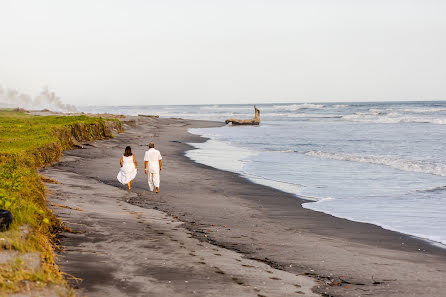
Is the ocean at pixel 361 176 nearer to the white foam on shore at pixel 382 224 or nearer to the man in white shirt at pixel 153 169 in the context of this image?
the white foam on shore at pixel 382 224

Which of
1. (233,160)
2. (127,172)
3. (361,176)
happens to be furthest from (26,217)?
(233,160)

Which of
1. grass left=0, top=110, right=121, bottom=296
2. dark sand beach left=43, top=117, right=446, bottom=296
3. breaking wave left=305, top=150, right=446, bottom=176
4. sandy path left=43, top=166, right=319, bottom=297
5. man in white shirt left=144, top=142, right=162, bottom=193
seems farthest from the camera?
breaking wave left=305, top=150, right=446, bottom=176

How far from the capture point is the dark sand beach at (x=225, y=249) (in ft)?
20.3

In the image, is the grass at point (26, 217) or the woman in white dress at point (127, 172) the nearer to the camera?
the grass at point (26, 217)

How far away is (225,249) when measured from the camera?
8172 mm

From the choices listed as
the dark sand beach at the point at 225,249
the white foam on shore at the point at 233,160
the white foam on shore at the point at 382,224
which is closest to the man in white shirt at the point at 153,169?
the dark sand beach at the point at 225,249

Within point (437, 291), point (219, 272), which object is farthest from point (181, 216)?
point (437, 291)

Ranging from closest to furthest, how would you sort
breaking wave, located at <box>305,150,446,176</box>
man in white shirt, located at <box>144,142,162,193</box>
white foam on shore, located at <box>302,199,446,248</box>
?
white foam on shore, located at <box>302,199,446,248</box>
man in white shirt, located at <box>144,142,162,193</box>
breaking wave, located at <box>305,150,446,176</box>

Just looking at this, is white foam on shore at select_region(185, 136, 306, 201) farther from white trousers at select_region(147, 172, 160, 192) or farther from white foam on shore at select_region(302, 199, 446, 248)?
white trousers at select_region(147, 172, 160, 192)

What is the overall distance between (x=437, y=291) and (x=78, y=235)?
5873 millimetres

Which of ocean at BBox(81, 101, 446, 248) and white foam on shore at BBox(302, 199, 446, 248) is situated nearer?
white foam on shore at BBox(302, 199, 446, 248)

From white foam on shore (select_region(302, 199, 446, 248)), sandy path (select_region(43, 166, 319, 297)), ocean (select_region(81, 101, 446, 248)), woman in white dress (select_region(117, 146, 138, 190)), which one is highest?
woman in white dress (select_region(117, 146, 138, 190))

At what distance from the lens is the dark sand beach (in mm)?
6189

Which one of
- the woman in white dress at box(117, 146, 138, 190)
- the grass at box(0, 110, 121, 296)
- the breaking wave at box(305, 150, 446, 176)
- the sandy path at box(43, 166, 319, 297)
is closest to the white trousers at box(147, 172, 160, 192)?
the woman in white dress at box(117, 146, 138, 190)
